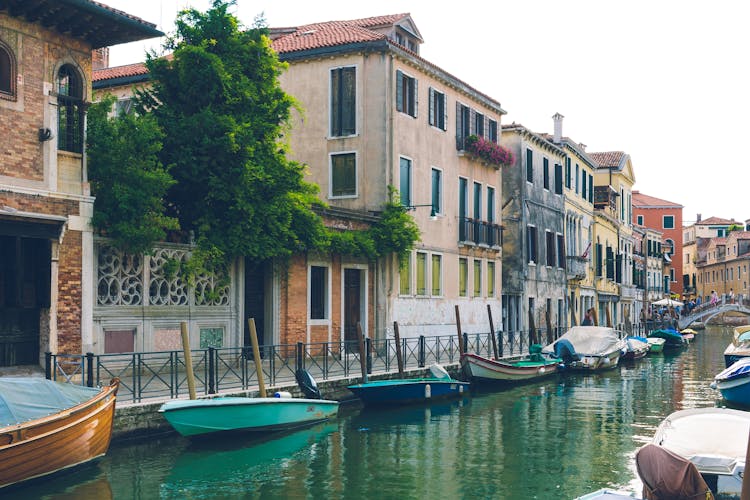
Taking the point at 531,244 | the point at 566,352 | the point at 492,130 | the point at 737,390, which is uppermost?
the point at 492,130

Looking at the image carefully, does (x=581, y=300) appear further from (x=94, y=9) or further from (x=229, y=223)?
(x=94, y=9)

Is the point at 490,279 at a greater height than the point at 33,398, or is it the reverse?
the point at 490,279

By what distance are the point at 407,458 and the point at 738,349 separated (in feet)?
56.5

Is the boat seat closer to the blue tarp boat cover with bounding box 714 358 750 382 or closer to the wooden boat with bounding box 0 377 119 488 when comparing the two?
the blue tarp boat cover with bounding box 714 358 750 382

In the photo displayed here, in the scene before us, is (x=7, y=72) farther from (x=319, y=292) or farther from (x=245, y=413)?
(x=319, y=292)

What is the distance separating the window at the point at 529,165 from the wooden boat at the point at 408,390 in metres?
16.4

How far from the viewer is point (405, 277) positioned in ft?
87.2

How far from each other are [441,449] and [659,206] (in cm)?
7465

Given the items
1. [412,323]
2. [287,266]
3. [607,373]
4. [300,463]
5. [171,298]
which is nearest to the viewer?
[300,463]

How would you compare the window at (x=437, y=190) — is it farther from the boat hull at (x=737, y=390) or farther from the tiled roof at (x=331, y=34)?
the boat hull at (x=737, y=390)

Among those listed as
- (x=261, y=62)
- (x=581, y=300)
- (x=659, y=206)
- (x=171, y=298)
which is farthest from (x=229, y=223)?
(x=659, y=206)

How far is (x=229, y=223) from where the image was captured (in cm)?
1962

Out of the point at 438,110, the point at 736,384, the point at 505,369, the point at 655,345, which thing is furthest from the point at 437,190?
the point at 655,345

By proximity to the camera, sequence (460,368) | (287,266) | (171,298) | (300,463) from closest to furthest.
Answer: (300,463), (171,298), (287,266), (460,368)
